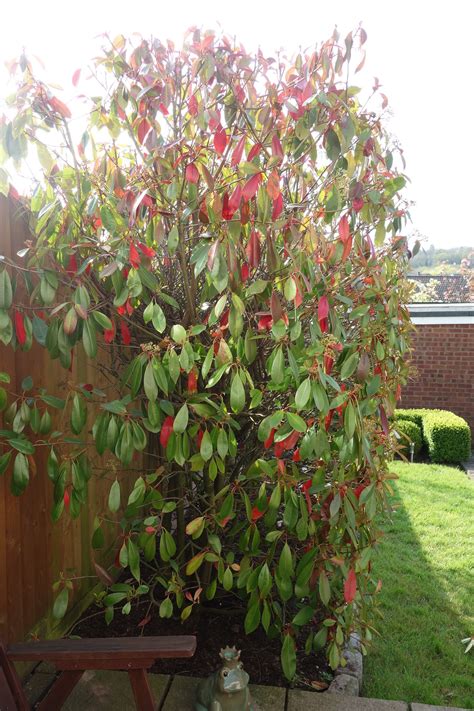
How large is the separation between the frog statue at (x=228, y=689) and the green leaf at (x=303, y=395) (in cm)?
107

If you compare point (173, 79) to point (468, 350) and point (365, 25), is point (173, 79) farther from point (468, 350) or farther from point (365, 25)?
point (468, 350)

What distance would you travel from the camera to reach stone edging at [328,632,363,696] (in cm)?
274

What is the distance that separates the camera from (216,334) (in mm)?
2180

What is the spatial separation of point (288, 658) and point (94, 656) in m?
0.91

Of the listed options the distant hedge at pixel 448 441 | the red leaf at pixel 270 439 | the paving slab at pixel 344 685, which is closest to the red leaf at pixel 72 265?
the red leaf at pixel 270 439

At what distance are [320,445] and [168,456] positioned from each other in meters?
0.54

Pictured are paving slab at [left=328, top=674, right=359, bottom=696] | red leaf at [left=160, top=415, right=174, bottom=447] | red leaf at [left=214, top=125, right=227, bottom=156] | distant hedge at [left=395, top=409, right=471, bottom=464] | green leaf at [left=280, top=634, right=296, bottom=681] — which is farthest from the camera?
distant hedge at [left=395, top=409, right=471, bottom=464]

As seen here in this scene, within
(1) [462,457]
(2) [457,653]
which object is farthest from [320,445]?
(1) [462,457]

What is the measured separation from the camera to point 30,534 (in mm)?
2619

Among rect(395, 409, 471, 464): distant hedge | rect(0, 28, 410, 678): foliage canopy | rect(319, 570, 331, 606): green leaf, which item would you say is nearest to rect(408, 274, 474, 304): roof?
rect(395, 409, 471, 464): distant hedge

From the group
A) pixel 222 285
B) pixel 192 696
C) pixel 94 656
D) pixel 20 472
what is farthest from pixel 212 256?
pixel 192 696

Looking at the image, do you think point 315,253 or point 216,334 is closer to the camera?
point 216,334

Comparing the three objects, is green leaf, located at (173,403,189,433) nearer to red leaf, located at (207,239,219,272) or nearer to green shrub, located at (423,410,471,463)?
red leaf, located at (207,239,219,272)

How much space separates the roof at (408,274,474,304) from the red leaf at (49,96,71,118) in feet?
58.1
